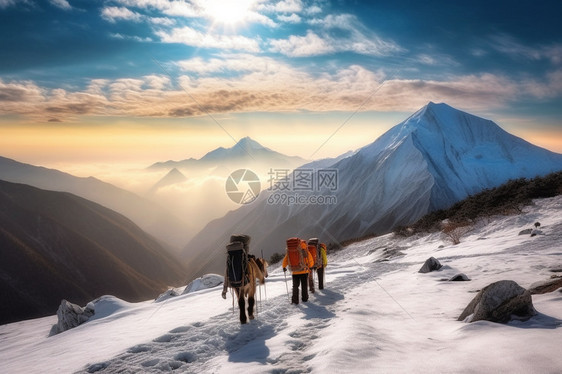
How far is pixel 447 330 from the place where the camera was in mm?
5840

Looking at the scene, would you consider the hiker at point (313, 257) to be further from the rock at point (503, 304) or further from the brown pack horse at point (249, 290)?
the rock at point (503, 304)

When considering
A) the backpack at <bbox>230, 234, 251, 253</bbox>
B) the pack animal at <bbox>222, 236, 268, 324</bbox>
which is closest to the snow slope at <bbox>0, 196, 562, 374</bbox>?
the pack animal at <bbox>222, 236, 268, 324</bbox>

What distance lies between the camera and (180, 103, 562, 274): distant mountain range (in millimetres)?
101188

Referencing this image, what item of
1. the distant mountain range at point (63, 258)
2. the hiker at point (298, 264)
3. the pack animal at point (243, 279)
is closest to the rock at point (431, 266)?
the hiker at point (298, 264)

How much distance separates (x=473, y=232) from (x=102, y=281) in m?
131

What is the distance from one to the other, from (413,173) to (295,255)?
4256 inches

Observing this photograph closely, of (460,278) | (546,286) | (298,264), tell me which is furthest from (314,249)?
(546,286)

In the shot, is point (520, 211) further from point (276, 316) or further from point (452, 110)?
point (452, 110)

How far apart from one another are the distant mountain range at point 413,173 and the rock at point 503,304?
90.1 m

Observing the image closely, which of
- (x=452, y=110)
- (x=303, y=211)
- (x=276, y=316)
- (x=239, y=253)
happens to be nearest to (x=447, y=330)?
(x=276, y=316)

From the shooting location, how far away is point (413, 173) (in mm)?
108812

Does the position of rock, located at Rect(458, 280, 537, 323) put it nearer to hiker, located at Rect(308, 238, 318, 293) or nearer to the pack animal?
the pack animal

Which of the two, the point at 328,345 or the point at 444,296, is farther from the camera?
the point at 444,296

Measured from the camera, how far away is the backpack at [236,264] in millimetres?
7879
